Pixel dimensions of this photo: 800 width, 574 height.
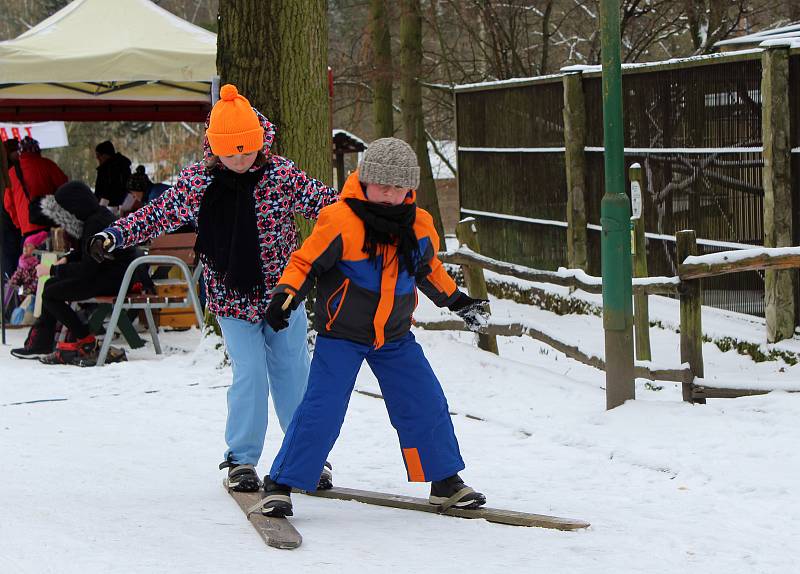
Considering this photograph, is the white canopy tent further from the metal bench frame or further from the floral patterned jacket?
the floral patterned jacket

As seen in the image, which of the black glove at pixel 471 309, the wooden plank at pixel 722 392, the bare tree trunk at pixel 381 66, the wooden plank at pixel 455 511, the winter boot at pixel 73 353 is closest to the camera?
the wooden plank at pixel 455 511

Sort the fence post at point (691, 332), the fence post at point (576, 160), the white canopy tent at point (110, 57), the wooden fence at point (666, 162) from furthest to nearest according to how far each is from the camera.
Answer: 1. the fence post at point (576, 160)
2. the white canopy tent at point (110, 57)
3. the wooden fence at point (666, 162)
4. the fence post at point (691, 332)

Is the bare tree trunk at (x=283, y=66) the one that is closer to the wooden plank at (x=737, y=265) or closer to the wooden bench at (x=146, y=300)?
the wooden bench at (x=146, y=300)

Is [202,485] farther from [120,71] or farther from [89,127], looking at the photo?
[89,127]

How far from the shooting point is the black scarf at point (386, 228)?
4.55 m

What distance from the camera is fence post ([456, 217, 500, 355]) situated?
8.82 metres

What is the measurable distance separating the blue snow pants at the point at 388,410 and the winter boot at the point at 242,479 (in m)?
0.44

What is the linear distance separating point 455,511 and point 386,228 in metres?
1.13

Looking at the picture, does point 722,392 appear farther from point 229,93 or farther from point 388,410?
point 229,93

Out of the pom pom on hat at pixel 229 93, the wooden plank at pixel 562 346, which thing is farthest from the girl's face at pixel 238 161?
the wooden plank at pixel 562 346

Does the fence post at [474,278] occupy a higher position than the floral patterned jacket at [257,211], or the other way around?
the floral patterned jacket at [257,211]

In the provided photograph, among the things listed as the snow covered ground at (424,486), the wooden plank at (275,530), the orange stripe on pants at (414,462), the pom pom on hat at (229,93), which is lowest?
the snow covered ground at (424,486)

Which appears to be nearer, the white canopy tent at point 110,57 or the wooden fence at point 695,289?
the wooden fence at point 695,289

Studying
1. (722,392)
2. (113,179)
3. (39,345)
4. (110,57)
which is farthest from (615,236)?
(113,179)
